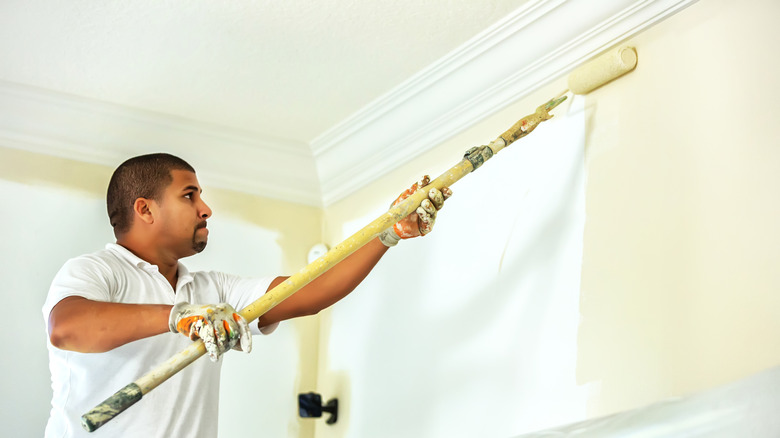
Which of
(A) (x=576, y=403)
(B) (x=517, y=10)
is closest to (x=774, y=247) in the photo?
(A) (x=576, y=403)

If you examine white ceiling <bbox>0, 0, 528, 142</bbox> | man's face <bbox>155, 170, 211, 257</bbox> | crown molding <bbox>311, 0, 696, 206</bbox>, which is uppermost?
white ceiling <bbox>0, 0, 528, 142</bbox>

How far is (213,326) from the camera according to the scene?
1.76 m

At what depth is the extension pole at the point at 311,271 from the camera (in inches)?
66.1

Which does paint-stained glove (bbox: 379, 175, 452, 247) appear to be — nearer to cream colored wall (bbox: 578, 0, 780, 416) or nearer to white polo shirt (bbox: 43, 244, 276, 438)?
cream colored wall (bbox: 578, 0, 780, 416)

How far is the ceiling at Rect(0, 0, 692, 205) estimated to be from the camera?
7.57 feet

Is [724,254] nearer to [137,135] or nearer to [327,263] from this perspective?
[327,263]

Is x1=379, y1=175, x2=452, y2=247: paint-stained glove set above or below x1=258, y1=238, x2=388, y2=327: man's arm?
above

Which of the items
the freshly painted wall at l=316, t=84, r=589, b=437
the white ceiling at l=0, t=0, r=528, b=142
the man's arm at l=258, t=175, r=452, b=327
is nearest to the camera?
the freshly painted wall at l=316, t=84, r=589, b=437

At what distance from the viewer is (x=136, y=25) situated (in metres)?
2.42

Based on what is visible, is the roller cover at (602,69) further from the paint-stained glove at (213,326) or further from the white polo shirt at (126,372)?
the white polo shirt at (126,372)

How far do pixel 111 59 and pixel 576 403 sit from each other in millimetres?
1568

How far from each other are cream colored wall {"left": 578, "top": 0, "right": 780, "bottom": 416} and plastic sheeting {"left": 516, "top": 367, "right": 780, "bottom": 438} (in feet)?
1.25

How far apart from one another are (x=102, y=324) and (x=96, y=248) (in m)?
0.90

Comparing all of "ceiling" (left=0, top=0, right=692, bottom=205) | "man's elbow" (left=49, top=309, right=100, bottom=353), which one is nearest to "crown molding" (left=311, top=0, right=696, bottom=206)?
"ceiling" (left=0, top=0, right=692, bottom=205)
